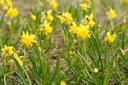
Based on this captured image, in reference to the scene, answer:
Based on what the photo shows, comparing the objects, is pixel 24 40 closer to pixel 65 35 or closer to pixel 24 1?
pixel 65 35

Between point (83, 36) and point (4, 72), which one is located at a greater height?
point (83, 36)

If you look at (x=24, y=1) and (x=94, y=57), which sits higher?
(x=24, y=1)

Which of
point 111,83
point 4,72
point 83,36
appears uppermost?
point 83,36

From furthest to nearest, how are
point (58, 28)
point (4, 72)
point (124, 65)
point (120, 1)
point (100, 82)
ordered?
1. point (120, 1)
2. point (58, 28)
3. point (124, 65)
4. point (4, 72)
5. point (100, 82)

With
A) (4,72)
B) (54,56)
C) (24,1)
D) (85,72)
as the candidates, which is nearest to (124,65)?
(85,72)

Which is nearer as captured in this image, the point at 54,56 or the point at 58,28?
the point at 54,56

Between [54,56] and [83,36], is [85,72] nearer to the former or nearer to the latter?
[83,36]

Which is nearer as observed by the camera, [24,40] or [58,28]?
[24,40]

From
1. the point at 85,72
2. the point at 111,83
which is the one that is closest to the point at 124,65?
the point at 111,83

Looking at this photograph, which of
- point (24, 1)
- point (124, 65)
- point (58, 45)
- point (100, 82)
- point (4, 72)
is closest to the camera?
point (100, 82)
